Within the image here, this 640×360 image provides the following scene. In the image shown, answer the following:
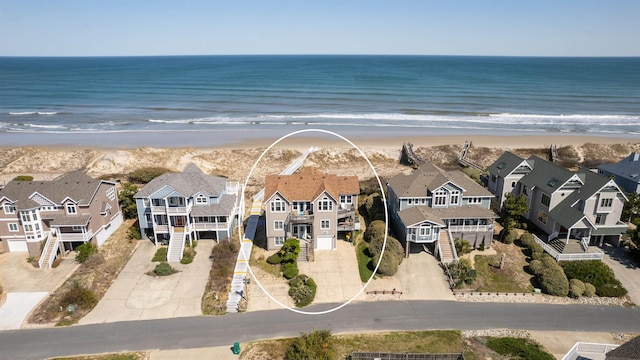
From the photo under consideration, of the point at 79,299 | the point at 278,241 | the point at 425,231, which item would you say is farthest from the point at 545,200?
the point at 79,299

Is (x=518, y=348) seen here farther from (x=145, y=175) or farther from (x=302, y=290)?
(x=145, y=175)

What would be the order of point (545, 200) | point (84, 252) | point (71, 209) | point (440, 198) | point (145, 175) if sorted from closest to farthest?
point (84, 252) < point (71, 209) < point (440, 198) < point (545, 200) < point (145, 175)

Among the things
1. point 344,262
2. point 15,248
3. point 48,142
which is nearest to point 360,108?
point 48,142

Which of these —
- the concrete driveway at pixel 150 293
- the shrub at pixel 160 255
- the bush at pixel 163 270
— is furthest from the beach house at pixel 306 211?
the shrub at pixel 160 255

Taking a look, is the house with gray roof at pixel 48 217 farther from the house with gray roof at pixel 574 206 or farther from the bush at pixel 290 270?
the house with gray roof at pixel 574 206

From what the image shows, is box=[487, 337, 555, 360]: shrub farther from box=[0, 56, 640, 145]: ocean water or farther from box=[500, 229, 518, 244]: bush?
box=[0, 56, 640, 145]: ocean water

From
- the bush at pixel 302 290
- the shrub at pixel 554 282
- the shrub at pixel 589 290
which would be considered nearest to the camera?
the bush at pixel 302 290

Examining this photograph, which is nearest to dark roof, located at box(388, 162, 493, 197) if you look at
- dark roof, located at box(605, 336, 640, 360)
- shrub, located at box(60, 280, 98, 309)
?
dark roof, located at box(605, 336, 640, 360)
